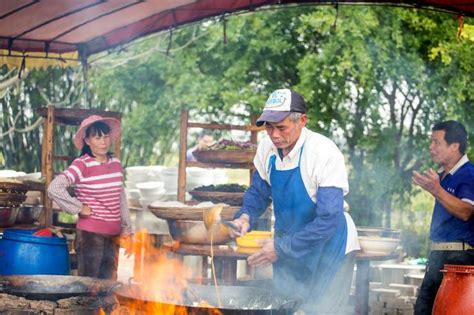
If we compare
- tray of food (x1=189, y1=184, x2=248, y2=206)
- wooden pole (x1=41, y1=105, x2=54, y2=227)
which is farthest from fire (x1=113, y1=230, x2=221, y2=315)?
wooden pole (x1=41, y1=105, x2=54, y2=227)

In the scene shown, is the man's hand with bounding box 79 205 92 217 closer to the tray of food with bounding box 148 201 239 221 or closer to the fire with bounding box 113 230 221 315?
the tray of food with bounding box 148 201 239 221

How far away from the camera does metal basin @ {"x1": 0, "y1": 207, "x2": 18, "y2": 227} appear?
298 inches

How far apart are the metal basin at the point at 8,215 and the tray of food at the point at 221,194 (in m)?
1.78

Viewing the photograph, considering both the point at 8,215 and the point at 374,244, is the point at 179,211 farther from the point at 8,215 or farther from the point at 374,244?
the point at 8,215

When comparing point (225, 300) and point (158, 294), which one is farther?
point (225, 300)

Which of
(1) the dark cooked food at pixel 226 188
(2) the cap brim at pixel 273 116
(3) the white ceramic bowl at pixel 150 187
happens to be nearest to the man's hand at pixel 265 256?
(2) the cap brim at pixel 273 116

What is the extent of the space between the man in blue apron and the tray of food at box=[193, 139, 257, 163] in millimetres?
2281

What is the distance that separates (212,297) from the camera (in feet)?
16.0

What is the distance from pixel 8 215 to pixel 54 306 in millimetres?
3218

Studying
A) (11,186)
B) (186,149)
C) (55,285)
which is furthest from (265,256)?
(11,186)

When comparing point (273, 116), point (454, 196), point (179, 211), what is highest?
point (273, 116)

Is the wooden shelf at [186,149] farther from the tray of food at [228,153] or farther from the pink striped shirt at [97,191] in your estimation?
the pink striped shirt at [97,191]

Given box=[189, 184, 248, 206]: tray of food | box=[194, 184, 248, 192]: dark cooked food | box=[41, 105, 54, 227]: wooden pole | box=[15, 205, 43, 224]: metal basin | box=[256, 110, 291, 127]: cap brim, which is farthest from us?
box=[41, 105, 54, 227]: wooden pole

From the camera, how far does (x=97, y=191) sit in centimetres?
719
